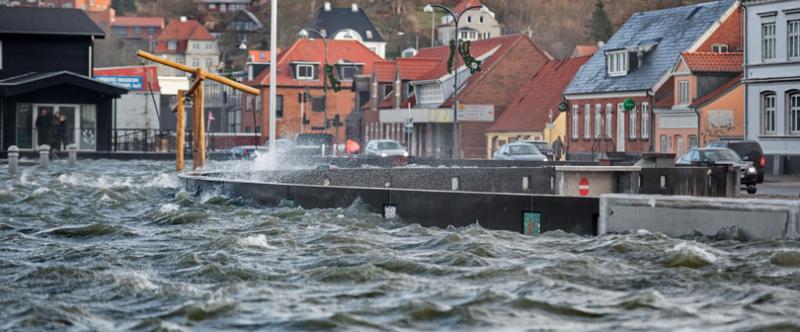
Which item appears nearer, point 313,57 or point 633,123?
point 633,123

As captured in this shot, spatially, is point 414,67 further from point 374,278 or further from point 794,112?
point 374,278

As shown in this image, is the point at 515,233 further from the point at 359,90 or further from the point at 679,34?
the point at 359,90

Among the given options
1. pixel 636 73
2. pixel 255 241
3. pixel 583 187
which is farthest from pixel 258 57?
pixel 255 241

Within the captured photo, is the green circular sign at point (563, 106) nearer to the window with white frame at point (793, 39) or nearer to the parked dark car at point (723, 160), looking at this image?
the window with white frame at point (793, 39)

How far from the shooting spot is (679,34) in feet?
251

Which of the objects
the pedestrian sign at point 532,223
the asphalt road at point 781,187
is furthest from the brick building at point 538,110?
the pedestrian sign at point 532,223

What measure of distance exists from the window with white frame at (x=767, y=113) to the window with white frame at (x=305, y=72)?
72888 mm

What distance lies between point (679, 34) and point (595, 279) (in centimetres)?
5999

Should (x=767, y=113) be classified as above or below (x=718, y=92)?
below

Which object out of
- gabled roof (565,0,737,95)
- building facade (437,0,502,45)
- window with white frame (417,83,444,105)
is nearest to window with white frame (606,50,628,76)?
gabled roof (565,0,737,95)

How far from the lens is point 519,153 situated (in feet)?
199

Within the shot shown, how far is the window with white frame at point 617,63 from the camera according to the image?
77.7 meters

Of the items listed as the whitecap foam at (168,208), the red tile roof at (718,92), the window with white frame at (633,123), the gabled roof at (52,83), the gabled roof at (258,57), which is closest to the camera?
the whitecap foam at (168,208)

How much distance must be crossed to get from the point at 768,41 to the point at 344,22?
448 feet
